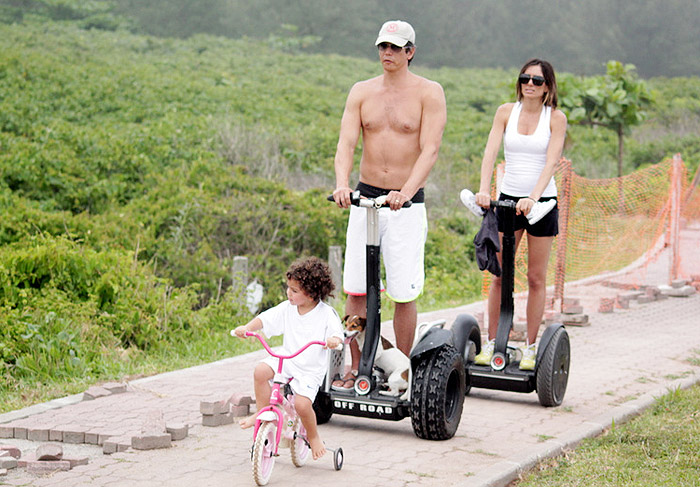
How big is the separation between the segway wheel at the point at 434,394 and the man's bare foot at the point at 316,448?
0.79 metres

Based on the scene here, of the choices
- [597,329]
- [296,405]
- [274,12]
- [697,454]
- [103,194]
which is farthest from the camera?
[274,12]

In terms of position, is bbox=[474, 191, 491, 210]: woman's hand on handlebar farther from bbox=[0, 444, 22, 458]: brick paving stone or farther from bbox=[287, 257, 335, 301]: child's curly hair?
bbox=[0, 444, 22, 458]: brick paving stone

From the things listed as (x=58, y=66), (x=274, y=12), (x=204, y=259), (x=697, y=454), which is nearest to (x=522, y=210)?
(x=697, y=454)

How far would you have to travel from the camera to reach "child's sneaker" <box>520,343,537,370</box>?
6.63m

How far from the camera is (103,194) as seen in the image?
53.3 ft

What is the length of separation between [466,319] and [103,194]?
10.7m

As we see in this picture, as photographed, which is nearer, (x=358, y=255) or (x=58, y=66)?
(x=358, y=255)

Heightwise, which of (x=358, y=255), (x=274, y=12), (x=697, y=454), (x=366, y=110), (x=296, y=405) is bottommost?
(x=697, y=454)

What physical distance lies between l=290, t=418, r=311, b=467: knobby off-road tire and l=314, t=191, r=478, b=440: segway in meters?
0.63

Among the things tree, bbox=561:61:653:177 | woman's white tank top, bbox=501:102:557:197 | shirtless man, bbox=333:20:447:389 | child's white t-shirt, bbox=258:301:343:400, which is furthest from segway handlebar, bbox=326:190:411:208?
tree, bbox=561:61:653:177

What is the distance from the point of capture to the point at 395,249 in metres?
5.86

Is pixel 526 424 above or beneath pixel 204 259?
beneath

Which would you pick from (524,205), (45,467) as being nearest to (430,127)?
(524,205)

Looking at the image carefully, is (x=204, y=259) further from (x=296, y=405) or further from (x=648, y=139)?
(x=648, y=139)
